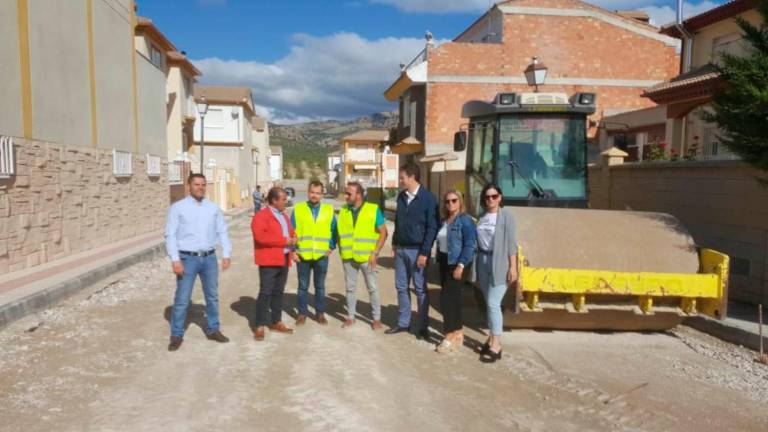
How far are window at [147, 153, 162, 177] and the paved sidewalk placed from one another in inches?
164

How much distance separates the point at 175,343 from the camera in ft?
19.8

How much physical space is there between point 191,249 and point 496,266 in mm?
3051

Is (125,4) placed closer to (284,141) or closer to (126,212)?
(126,212)

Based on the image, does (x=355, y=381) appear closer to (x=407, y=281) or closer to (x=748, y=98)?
(x=407, y=281)

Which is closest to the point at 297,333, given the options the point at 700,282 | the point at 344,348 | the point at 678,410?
the point at 344,348

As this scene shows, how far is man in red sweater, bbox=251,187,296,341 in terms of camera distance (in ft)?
21.4

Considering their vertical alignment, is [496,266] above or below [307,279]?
above

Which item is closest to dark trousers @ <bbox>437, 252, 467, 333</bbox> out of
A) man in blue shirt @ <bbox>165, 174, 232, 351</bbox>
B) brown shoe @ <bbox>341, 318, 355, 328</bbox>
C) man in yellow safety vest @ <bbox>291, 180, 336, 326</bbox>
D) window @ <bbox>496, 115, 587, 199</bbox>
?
brown shoe @ <bbox>341, 318, 355, 328</bbox>

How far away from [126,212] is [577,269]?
12.5 m

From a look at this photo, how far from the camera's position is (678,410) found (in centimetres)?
471

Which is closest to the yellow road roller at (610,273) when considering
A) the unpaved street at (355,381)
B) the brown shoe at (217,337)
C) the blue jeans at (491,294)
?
the unpaved street at (355,381)

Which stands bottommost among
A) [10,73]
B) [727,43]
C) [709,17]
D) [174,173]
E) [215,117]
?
[174,173]

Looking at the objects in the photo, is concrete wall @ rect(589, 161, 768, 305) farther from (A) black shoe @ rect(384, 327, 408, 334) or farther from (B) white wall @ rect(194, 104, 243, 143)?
(B) white wall @ rect(194, 104, 243, 143)

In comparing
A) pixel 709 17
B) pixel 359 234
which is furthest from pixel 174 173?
pixel 709 17
